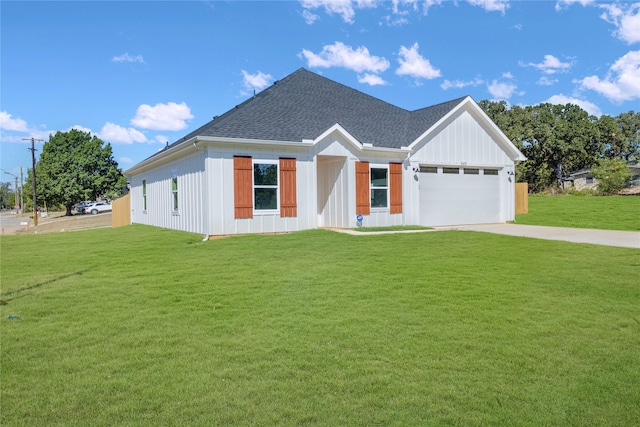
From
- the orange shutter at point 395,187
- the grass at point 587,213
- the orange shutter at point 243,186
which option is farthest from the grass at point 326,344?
the grass at point 587,213

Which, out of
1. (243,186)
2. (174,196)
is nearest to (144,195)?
(174,196)

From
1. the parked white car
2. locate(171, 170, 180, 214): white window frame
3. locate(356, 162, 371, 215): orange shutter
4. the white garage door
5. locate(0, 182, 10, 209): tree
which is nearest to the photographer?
locate(356, 162, 371, 215): orange shutter

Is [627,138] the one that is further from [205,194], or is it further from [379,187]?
[205,194]

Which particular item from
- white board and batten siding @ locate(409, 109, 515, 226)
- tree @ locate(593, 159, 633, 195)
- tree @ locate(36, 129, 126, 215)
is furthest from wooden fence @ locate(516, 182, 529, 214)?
tree @ locate(36, 129, 126, 215)

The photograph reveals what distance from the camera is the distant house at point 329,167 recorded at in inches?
508

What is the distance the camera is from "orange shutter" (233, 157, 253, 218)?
1278 centimetres

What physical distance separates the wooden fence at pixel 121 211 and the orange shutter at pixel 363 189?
15609 millimetres

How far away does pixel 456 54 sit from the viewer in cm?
1986

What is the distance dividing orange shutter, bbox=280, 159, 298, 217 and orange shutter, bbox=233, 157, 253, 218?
104 centimetres

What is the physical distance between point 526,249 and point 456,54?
43.7 feet

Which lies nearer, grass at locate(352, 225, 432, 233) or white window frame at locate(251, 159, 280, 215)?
→ white window frame at locate(251, 159, 280, 215)

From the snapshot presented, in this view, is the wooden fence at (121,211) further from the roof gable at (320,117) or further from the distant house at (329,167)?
the roof gable at (320,117)

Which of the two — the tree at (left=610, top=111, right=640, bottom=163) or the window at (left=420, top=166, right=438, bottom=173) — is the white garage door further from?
A: the tree at (left=610, top=111, right=640, bottom=163)

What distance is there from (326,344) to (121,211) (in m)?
23.1
